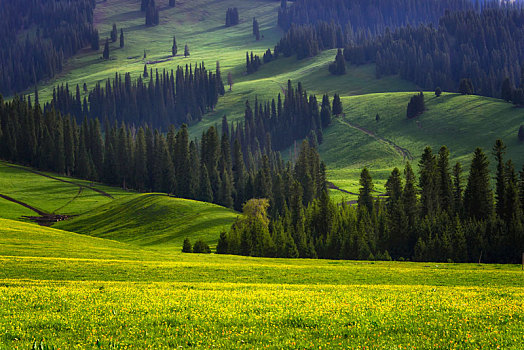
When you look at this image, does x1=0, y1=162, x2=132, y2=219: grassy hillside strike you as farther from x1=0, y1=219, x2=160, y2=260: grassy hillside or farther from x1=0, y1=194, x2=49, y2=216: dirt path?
x1=0, y1=219, x2=160, y2=260: grassy hillside

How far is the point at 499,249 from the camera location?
3248 inches

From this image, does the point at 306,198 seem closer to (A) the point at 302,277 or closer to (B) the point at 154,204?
(B) the point at 154,204

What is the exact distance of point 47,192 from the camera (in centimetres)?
16712

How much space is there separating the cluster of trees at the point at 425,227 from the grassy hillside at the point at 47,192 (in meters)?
70.3

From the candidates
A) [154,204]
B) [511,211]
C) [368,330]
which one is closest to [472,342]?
[368,330]

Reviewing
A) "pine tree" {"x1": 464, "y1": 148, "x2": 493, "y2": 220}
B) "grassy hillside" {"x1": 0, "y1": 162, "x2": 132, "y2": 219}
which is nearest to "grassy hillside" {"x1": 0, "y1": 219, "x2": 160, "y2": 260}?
"pine tree" {"x1": 464, "y1": 148, "x2": 493, "y2": 220}

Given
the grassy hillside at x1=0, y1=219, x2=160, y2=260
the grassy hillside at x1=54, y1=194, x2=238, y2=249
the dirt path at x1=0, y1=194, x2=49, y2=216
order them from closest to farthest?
the grassy hillside at x1=0, y1=219, x2=160, y2=260 → the grassy hillside at x1=54, y1=194, x2=238, y2=249 → the dirt path at x1=0, y1=194, x2=49, y2=216

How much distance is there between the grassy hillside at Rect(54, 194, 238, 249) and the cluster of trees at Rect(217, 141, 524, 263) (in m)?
15.2

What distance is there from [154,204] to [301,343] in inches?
4953

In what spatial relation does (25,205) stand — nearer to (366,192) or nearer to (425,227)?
(366,192)

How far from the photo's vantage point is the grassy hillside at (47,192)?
15048 cm

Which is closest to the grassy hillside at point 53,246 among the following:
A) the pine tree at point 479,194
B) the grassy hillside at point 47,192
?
the pine tree at point 479,194

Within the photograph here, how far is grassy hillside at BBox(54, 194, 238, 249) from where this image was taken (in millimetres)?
118375

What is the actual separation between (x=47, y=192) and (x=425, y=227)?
128063mm
